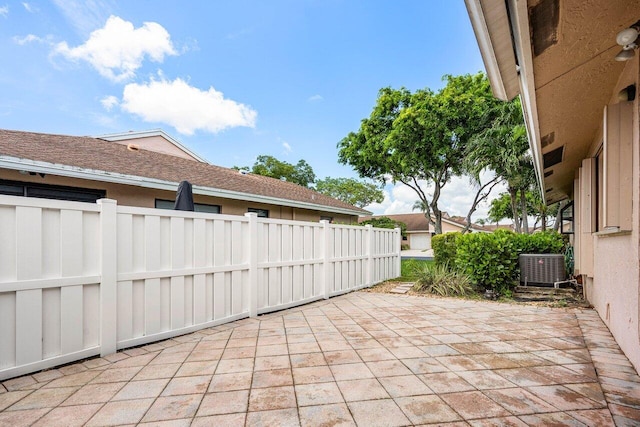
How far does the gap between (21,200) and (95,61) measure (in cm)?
1181

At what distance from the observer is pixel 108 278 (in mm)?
3021

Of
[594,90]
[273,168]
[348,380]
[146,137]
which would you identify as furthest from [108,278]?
[273,168]

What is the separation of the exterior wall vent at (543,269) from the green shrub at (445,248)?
1.52 m

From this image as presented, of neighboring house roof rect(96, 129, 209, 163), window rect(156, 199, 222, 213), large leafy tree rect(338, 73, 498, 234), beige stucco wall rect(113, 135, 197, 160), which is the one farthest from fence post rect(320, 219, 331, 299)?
large leafy tree rect(338, 73, 498, 234)

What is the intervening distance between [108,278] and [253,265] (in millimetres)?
1813

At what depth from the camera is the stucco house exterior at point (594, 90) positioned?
6.31 ft

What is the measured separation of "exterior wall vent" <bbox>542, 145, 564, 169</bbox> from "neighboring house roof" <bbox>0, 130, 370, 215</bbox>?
678 cm

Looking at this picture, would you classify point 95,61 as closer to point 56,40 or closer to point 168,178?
point 56,40

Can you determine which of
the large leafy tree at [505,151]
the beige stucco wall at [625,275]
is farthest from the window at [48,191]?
the large leafy tree at [505,151]

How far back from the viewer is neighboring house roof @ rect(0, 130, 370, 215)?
5.43 m

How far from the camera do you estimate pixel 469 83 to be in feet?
47.8

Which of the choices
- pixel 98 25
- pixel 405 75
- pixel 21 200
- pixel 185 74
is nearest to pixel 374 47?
pixel 405 75

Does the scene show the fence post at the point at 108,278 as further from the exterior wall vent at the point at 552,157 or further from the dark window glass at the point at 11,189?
the exterior wall vent at the point at 552,157

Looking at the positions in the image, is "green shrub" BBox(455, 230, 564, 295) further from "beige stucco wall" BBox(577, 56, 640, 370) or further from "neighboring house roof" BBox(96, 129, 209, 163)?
"neighboring house roof" BBox(96, 129, 209, 163)
